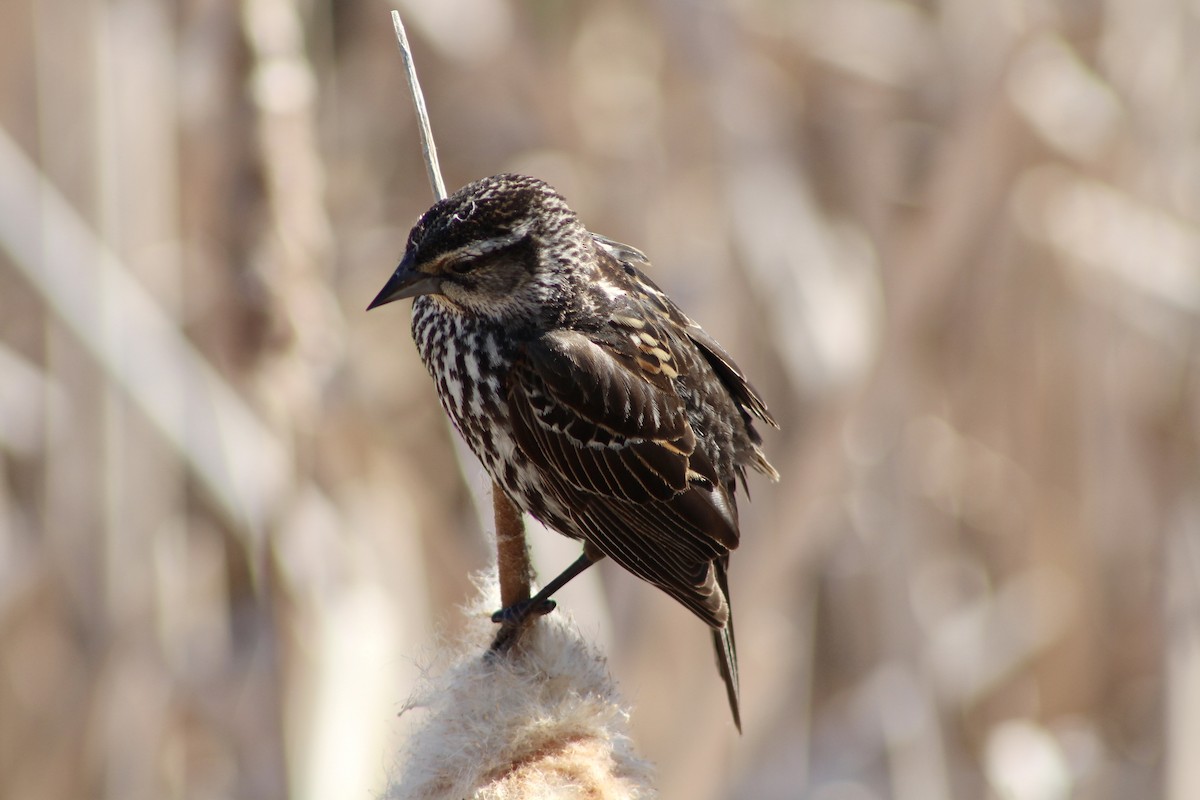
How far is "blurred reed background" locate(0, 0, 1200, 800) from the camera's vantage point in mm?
2996

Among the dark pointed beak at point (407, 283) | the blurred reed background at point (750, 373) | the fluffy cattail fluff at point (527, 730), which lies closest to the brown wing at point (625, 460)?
the dark pointed beak at point (407, 283)

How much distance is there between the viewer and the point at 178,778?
11.0 feet

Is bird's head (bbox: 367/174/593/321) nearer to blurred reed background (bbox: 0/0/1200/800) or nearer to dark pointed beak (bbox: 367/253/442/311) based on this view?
dark pointed beak (bbox: 367/253/442/311)

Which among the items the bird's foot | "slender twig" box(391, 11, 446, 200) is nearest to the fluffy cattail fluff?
the bird's foot

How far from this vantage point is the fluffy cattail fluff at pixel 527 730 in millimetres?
1427

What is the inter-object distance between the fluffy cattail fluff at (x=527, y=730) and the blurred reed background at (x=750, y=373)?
91cm

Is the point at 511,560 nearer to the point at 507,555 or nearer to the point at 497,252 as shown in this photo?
the point at 507,555

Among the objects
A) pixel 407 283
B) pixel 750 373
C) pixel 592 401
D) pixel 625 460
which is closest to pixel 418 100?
pixel 407 283

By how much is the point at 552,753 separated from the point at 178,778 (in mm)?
2251

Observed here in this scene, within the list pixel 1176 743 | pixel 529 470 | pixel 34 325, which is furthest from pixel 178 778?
pixel 1176 743

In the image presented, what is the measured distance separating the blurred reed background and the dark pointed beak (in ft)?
2.14

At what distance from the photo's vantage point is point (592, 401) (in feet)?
6.44

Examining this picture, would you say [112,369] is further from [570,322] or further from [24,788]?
[570,322]

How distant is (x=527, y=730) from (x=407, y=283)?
621 mm
